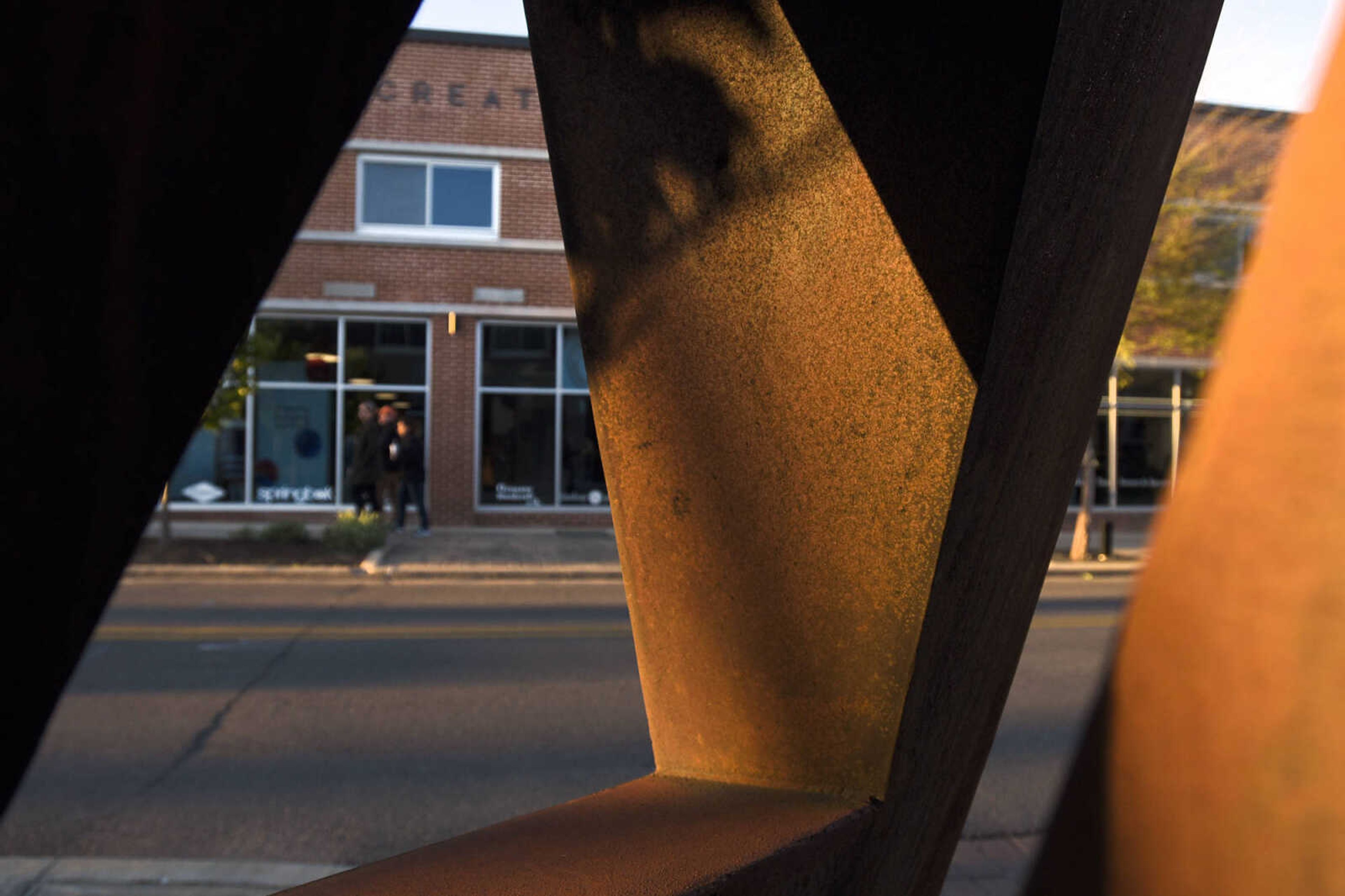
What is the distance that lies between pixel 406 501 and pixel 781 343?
16.8m

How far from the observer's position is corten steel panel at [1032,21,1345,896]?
0.65 metres

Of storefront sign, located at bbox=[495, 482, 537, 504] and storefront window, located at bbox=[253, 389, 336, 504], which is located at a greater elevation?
storefront window, located at bbox=[253, 389, 336, 504]

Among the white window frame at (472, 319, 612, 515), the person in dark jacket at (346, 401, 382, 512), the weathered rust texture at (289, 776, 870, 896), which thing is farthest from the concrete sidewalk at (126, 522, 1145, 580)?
the weathered rust texture at (289, 776, 870, 896)

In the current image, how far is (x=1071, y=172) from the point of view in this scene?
168 cm

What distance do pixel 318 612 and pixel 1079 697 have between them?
7.07 metres

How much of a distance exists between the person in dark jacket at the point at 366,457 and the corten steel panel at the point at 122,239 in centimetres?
1537

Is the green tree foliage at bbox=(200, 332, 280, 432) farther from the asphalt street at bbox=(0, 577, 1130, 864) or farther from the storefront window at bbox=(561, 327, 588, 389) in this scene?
the storefront window at bbox=(561, 327, 588, 389)

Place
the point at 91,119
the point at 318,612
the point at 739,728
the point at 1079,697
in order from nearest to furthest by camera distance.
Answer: the point at 91,119, the point at 739,728, the point at 1079,697, the point at 318,612

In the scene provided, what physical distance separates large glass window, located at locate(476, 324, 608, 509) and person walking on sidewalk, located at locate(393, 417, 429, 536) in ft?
4.41

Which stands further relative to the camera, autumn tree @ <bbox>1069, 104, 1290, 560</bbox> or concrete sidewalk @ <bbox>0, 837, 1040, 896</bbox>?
autumn tree @ <bbox>1069, 104, 1290, 560</bbox>

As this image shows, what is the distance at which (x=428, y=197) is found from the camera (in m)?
18.7

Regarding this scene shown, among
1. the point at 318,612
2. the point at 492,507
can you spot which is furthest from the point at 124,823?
the point at 492,507

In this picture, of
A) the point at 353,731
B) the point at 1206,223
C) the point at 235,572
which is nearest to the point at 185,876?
the point at 353,731

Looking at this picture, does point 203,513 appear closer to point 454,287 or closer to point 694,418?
point 454,287
